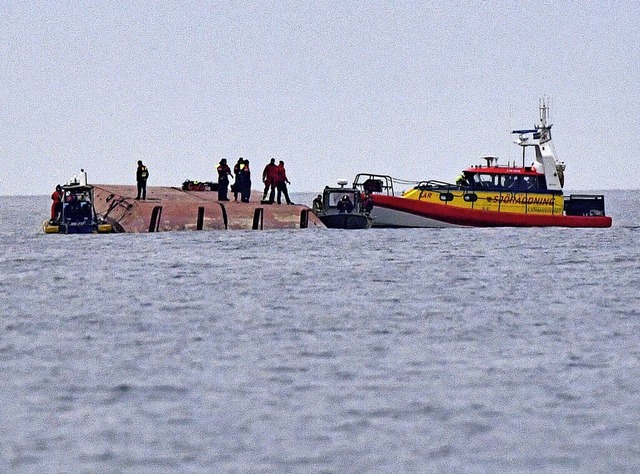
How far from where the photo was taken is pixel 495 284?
27734 millimetres

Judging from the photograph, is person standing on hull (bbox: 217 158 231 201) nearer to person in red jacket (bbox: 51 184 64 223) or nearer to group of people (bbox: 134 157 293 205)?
group of people (bbox: 134 157 293 205)

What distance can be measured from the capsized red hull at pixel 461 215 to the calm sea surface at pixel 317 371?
15.6 meters

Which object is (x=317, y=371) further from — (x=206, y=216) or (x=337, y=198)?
(x=337, y=198)

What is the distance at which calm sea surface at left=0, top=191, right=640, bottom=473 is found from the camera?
35.1ft

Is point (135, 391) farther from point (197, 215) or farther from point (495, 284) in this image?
point (197, 215)

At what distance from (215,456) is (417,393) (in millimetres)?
3410

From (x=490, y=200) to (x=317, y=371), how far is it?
32504 millimetres

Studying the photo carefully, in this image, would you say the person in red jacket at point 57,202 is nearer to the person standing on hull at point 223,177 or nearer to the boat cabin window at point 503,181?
the person standing on hull at point 223,177

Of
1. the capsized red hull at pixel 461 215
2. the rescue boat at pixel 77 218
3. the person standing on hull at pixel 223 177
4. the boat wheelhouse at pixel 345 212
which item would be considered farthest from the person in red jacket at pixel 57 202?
the capsized red hull at pixel 461 215

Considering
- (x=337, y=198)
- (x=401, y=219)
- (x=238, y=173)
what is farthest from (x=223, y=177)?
(x=401, y=219)

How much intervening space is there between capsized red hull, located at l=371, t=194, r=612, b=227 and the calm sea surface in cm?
1564

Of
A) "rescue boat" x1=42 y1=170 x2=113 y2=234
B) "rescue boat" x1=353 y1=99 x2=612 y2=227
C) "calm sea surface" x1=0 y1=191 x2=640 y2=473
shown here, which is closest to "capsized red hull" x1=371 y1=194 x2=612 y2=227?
"rescue boat" x1=353 y1=99 x2=612 y2=227

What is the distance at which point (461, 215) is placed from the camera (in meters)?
46.7

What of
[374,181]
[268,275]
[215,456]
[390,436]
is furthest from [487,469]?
[374,181]
